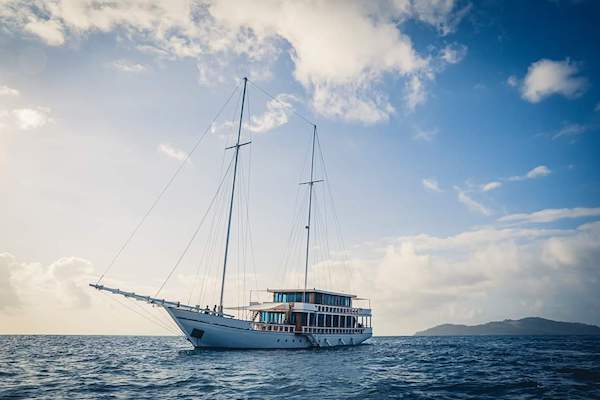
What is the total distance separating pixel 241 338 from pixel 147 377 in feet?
53.2

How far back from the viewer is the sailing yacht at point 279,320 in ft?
120

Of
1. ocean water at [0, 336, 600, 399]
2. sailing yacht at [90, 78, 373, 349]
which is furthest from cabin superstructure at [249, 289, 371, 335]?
ocean water at [0, 336, 600, 399]

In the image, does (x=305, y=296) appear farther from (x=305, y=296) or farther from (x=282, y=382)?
(x=282, y=382)

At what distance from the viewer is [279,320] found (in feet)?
152

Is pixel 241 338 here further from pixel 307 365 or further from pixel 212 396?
pixel 212 396

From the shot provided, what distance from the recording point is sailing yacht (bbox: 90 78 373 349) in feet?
120

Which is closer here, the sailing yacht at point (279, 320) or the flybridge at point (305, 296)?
the sailing yacht at point (279, 320)

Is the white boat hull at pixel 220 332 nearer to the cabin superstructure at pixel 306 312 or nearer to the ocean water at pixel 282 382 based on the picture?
the cabin superstructure at pixel 306 312

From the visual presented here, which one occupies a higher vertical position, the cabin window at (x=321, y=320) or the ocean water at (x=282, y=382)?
the cabin window at (x=321, y=320)

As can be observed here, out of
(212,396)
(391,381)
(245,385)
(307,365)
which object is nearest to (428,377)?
(391,381)

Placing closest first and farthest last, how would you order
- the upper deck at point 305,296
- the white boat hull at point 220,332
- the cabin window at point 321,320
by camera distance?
the white boat hull at point 220,332, the upper deck at point 305,296, the cabin window at point 321,320

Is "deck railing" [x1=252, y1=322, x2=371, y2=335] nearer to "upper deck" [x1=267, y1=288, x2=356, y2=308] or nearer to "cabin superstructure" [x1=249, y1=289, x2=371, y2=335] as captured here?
"cabin superstructure" [x1=249, y1=289, x2=371, y2=335]

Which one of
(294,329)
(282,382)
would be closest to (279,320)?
(294,329)

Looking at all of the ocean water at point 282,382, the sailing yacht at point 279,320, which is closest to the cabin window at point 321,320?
the sailing yacht at point 279,320
